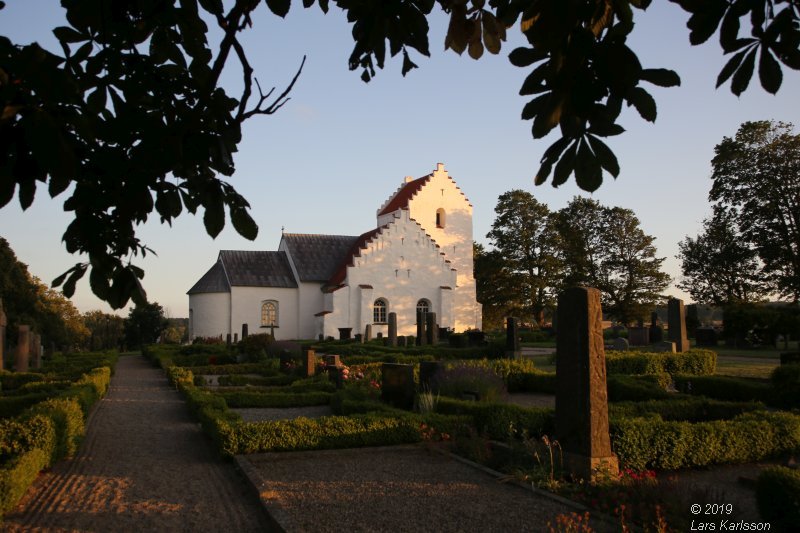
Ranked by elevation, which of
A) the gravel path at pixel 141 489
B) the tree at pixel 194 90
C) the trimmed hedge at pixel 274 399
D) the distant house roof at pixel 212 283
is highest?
the distant house roof at pixel 212 283

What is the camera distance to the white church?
1473 inches

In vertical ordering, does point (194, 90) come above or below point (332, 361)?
above

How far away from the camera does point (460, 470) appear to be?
7.12 m

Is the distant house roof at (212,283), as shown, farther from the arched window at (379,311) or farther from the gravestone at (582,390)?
the gravestone at (582,390)

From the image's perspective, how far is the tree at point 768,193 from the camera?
3091 cm

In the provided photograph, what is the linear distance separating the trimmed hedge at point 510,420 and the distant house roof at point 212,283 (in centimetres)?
3077

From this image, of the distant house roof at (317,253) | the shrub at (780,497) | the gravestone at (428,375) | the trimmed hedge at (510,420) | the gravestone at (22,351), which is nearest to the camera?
the shrub at (780,497)

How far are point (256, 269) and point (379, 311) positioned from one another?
8102 millimetres

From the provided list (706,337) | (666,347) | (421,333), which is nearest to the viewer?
(666,347)

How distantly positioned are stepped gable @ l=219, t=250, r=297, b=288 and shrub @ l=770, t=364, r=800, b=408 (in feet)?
101

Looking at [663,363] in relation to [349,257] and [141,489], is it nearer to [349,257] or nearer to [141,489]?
[141,489]

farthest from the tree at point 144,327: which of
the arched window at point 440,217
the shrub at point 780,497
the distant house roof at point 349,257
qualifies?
the shrub at point 780,497

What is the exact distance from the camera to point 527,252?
148ft

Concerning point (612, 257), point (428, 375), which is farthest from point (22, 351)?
point (612, 257)
